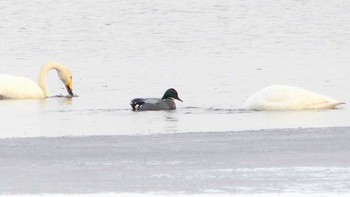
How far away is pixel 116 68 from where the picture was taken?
2078 centimetres

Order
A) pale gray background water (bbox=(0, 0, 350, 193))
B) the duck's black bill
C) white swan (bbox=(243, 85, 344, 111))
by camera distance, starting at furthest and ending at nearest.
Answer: the duck's black bill, white swan (bbox=(243, 85, 344, 111)), pale gray background water (bbox=(0, 0, 350, 193))

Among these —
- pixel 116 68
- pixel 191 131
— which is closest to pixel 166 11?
pixel 116 68

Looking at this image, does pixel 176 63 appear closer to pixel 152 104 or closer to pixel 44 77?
pixel 44 77

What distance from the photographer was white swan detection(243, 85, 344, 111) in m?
13.3

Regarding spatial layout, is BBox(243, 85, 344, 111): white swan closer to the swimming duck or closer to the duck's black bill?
the swimming duck

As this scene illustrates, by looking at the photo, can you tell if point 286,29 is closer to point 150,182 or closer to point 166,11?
point 166,11

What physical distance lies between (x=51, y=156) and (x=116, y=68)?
11549 millimetres

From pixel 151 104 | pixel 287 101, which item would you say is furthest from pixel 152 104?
pixel 287 101

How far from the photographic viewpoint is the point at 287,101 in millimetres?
13312

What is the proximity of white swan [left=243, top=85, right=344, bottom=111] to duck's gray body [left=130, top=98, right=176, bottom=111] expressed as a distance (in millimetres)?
994

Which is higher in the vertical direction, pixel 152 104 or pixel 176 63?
pixel 176 63

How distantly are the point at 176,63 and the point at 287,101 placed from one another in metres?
8.45

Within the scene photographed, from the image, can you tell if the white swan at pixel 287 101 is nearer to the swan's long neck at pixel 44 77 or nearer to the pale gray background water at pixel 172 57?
the pale gray background water at pixel 172 57

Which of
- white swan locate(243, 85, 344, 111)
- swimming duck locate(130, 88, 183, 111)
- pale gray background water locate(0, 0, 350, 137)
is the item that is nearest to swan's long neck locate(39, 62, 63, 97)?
pale gray background water locate(0, 0, 350, 137)
